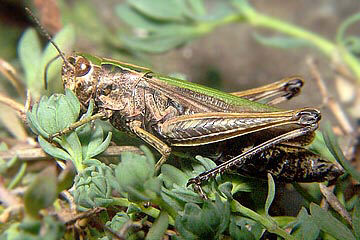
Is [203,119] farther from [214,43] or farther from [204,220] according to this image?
[214,43]

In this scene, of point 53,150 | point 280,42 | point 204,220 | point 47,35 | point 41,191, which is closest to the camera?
point 41,191

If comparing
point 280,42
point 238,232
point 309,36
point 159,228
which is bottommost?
point 159,228

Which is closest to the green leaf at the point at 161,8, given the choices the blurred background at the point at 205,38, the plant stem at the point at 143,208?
the blurred background at the point at 205,38

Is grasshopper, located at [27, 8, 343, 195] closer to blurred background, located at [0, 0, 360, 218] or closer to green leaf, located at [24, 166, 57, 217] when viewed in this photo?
blurred background, located at [0, 0, 360, 218]

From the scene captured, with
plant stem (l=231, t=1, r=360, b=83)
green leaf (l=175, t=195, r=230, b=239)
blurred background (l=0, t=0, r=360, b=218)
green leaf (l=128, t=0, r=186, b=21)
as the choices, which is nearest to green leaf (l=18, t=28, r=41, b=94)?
blurred background (l=0, t=0, r=360, b=218)

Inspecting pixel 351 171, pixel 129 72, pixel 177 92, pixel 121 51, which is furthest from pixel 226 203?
pixel 121 51

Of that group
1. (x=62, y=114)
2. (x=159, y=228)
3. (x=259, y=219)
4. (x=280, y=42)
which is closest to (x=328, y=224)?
(x=259, y=219)

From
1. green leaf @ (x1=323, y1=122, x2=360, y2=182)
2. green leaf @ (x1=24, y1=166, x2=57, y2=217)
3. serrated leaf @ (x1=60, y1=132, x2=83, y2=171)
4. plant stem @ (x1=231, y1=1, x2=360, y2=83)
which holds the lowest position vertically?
green leaf @ (x1=24, y1=166, x2=57, y2=217)
